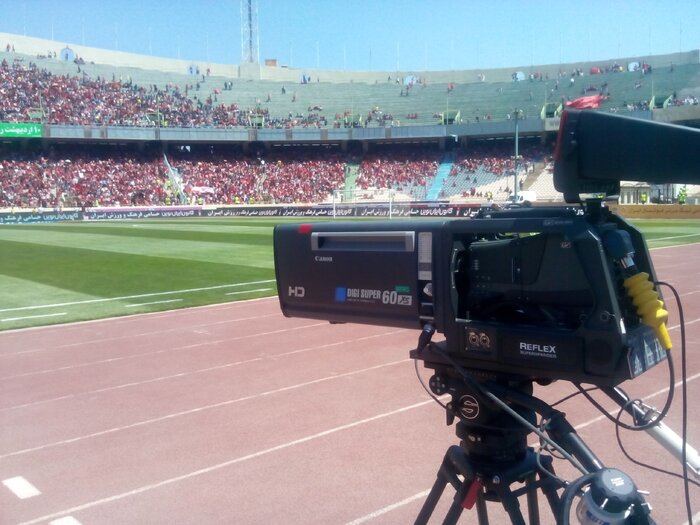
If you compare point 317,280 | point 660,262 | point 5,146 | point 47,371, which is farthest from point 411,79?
point 317,280

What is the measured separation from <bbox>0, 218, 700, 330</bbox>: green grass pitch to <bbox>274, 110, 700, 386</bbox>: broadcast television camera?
10169mm

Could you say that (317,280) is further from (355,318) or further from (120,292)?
(120,292)

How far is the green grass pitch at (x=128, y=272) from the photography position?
1294 cm

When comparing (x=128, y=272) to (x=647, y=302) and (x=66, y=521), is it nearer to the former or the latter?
(x=66, y=521)

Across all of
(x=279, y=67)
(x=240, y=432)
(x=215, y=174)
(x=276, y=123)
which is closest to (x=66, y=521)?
(x=240, y=432)

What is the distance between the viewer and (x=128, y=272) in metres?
17.8

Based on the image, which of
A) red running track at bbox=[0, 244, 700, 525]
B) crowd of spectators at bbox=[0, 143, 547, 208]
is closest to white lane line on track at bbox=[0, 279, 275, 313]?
red running track at bbox=[0, 244, 700, 525]

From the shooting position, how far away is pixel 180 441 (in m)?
5.53

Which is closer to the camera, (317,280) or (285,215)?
(317,280)

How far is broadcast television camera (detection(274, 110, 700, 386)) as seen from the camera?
70.4 inches

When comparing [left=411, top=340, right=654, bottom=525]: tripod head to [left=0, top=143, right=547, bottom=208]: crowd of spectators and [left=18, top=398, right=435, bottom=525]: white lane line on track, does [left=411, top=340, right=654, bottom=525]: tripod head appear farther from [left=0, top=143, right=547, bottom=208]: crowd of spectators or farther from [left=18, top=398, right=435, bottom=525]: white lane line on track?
[left=0, top=143, right=547, bottom=208]: crowd of spectators

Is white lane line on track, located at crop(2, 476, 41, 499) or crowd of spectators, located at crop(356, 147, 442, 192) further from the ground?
crowd of spectators, located at crop(356, 147, 442, 192)

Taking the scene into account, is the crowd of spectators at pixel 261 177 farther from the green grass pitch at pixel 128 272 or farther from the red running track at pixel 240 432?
the red running track at pixel 240 432

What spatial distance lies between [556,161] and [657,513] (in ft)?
9.97
